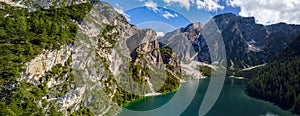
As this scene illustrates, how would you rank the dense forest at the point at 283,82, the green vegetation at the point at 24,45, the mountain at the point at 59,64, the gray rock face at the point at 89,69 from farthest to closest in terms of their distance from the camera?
the dense forest at the point at 283,82, the gray rock face at the point at 89,69, the mountain at the point at 59,64, the green vegetation at the point at 24,45

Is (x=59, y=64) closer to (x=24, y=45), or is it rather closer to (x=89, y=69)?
(x=24, y=45)

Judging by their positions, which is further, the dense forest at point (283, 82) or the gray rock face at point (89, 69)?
the dense forest at point (283, 82)

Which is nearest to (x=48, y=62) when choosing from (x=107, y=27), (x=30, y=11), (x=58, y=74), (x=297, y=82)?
(x=58, y=74)

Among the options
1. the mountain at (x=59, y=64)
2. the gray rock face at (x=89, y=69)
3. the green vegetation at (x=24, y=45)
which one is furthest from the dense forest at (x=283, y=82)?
the green vegetation at (x=24, y=45)

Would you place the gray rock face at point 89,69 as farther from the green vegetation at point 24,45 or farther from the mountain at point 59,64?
the green vegetation at point 24,45

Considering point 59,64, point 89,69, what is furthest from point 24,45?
point 89,69

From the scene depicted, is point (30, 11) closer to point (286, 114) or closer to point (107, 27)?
point (107, 27)
